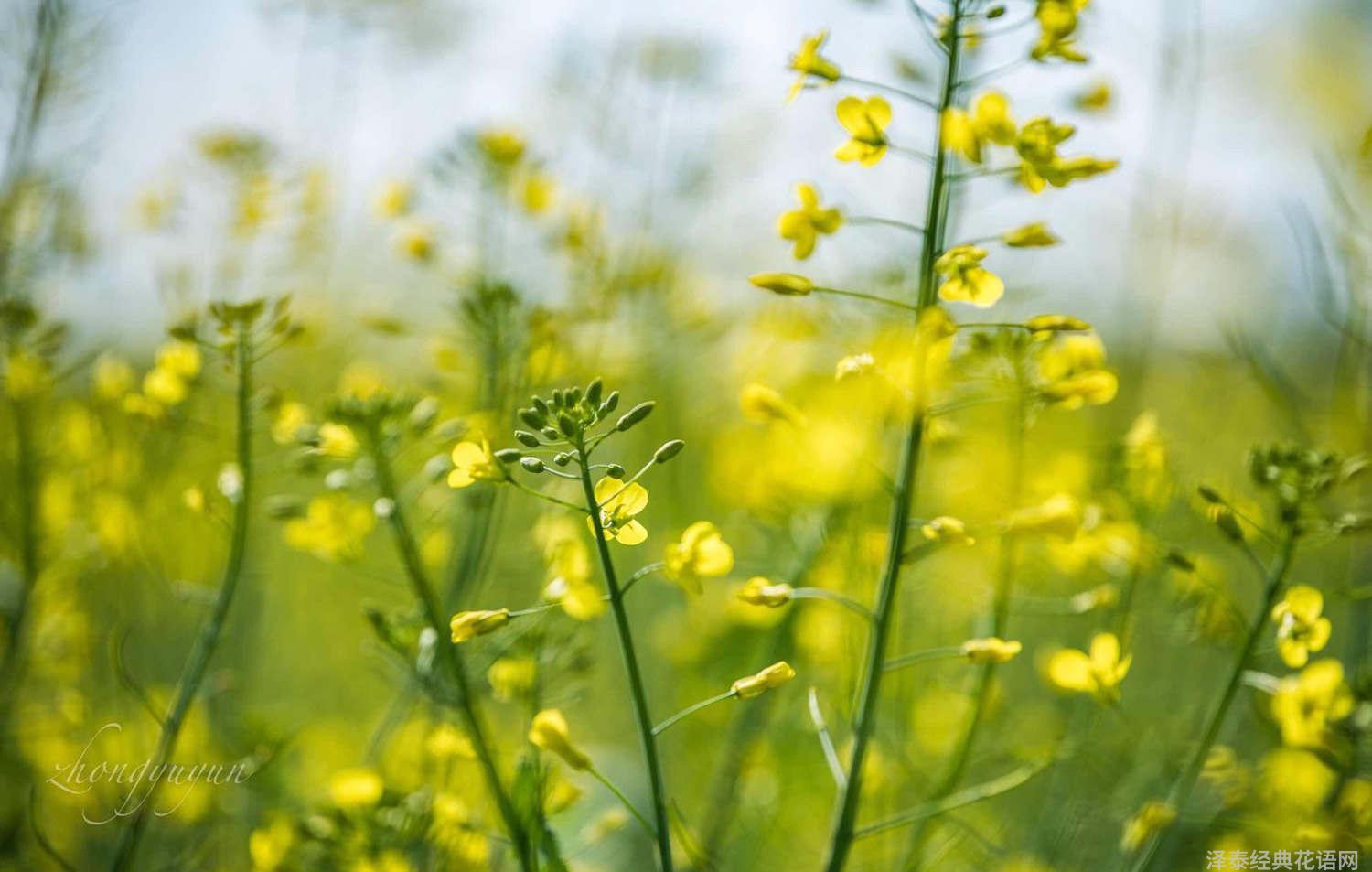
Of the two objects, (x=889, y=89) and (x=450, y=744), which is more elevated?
(x=889, y=89)

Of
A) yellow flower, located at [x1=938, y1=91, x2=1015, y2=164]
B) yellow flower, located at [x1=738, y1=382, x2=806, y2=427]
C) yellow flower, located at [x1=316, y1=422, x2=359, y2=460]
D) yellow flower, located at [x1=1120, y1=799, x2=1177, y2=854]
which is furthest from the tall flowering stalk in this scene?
yellow flower, located at [x1=1120, y1=799, x2=1177, y2=854]

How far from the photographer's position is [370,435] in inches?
49.1

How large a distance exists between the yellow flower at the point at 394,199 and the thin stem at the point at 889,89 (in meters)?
1.11

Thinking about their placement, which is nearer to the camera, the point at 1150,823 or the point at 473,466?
the point at 473,466

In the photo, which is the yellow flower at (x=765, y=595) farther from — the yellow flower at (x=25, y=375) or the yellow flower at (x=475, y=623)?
the yellow flower at (x=25, y=375)

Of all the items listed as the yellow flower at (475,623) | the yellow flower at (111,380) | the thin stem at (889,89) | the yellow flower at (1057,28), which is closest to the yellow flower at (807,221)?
the thin stem at (889,89)

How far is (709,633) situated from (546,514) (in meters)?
0.81

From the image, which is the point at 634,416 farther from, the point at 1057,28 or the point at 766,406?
the point at 1057,28

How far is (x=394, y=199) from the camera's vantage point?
1900mm

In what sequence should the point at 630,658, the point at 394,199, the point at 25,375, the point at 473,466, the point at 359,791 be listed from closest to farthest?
1. the point at 630,658
2. the point at 473,466
3. the point at 359,791
4. the point at 25,375
5. the point at 394,199

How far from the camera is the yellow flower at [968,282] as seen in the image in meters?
0.99

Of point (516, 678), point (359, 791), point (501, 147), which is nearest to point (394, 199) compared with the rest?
point (501, 147)

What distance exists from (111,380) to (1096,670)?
1.68 metres

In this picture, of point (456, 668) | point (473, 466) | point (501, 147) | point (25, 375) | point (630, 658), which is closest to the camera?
point (630, 658)
